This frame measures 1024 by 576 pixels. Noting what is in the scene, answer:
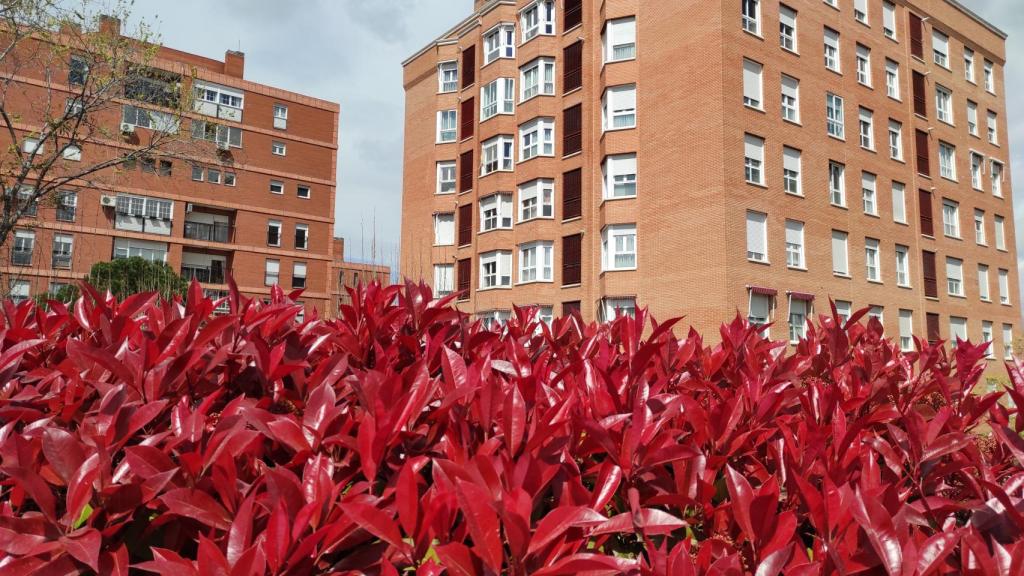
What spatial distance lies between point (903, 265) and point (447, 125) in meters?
23.8

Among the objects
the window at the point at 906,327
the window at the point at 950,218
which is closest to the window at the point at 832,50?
the window at the point at 950,218

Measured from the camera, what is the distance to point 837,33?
28.4 meters

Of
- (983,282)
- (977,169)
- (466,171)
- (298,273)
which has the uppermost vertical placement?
(977,169)

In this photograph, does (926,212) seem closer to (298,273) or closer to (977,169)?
(977,169)

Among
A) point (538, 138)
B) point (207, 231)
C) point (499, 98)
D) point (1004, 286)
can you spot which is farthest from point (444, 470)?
point (207, 231)

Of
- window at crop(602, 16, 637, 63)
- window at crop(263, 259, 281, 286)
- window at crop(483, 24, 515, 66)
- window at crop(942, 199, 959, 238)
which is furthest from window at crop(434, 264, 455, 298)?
window at crop(942, 199, 959, 238)

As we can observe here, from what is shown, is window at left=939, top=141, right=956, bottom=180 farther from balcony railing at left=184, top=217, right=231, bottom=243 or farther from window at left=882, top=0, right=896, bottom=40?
balcony railing at left=184, top=217, right=231, bottom=243

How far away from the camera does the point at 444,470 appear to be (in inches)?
47.2

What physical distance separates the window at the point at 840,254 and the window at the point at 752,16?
886 cm

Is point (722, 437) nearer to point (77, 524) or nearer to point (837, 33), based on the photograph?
point (77, 524)

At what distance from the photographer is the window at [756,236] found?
2400 cm

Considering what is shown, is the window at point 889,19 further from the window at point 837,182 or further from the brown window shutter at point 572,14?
the brown window shutter at point 572,14

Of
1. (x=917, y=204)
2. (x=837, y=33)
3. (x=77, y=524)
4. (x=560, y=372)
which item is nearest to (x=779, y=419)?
(x=560, y=372)

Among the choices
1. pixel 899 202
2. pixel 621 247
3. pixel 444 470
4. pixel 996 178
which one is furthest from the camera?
pixel 996 178
